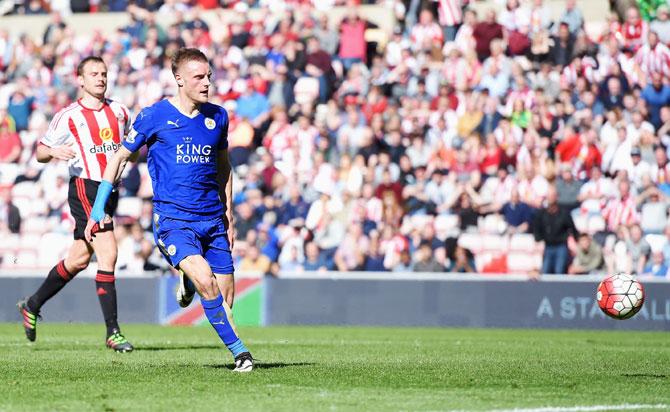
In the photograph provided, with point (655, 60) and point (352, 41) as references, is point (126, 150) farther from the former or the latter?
point (352, 41)

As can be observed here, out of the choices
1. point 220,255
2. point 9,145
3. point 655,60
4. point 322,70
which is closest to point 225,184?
point 220,255

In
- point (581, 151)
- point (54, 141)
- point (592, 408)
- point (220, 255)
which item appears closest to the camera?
point (592, 408)

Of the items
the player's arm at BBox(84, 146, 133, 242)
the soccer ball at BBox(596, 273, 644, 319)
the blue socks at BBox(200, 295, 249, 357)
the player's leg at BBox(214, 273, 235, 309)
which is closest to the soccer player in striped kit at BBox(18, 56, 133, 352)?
the player's arm at BBox(84, 146, 133, 242)

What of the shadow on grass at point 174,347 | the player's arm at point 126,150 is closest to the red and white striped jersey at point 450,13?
the shadow on grass at point 174,347

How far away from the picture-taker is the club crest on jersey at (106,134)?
12430 mm

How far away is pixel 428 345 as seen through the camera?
1432 centimetres

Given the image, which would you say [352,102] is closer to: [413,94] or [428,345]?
[413,94]

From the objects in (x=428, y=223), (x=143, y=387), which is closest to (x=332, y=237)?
(x=428, y=223)

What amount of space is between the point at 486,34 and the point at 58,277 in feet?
44.4

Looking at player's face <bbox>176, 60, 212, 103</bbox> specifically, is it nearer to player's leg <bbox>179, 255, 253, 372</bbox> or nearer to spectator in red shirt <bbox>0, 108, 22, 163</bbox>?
player's leg <bbox>179, 255, 253, 372</bbox>

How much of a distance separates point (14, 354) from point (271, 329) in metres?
7.09

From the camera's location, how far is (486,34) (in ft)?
80.5

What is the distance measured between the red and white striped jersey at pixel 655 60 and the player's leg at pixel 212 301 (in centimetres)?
1515

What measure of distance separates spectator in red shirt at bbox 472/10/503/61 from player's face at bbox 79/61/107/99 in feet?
43.4
